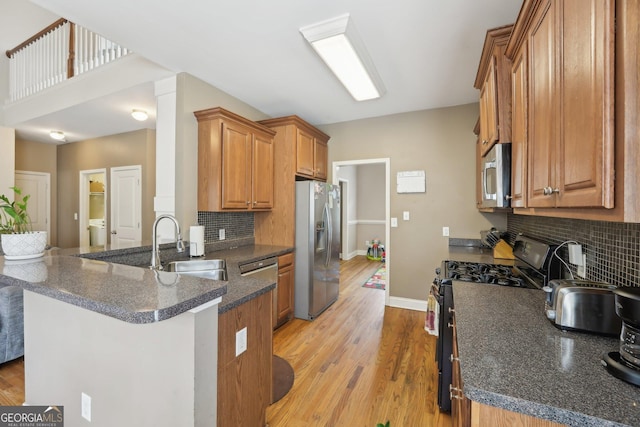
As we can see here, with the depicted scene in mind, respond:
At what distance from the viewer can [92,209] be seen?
556 cm

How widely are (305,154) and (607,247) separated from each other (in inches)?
118

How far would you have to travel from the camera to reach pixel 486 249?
10.7ft

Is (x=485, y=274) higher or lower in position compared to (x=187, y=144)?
lower

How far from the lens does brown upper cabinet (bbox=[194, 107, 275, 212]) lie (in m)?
2.77

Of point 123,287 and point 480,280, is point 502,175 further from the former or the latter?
point 123,287

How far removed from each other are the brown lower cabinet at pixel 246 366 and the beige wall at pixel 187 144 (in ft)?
5.28

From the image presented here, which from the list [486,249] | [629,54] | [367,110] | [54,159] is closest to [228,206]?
[367,110]

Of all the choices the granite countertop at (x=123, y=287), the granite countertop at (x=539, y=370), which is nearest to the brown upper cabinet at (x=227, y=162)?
the granite countertop at (x=123, y=287)

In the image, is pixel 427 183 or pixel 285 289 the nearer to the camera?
pixel 285 289

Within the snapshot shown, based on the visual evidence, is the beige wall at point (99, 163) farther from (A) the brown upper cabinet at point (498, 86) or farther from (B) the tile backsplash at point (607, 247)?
(B) the tile backsplash at point (607, 247)

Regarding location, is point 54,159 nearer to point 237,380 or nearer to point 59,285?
point 59,285

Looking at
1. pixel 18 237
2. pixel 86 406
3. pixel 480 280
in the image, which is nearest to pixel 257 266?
pixel 86 406

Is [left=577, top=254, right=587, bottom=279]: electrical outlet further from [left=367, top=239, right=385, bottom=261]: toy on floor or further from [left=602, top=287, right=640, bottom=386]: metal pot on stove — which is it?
[left=367, top=239, right=385, bottom=261]: toy on floor

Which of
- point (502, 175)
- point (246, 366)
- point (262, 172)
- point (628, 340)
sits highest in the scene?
point (262, 172)
